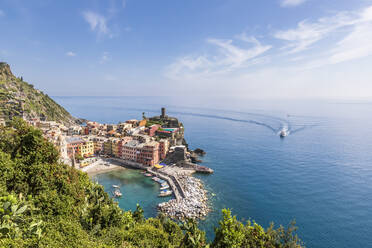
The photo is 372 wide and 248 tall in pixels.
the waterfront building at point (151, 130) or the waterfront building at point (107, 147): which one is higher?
the waterfront building at point (151, 130)

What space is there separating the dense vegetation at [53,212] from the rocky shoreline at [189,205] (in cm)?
1175

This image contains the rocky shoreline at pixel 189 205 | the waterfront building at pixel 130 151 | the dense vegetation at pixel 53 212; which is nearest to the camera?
the dense vegetation at pixel 53 212

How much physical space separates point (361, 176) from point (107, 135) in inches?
2687

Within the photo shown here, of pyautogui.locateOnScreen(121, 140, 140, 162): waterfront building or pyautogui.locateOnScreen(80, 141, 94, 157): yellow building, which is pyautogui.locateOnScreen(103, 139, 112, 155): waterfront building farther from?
pyautogui.locateOnScreen(121, 140, 140, 162): waterfront building

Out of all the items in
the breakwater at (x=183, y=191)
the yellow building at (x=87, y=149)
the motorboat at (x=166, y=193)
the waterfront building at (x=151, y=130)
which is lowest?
the motorboat at (x=166, y=193)

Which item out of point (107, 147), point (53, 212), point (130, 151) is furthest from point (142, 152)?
point (53, 212)

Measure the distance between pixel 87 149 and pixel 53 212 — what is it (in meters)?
44.8

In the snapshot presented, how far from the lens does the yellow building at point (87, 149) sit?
1919 inches

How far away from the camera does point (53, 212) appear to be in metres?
10.1

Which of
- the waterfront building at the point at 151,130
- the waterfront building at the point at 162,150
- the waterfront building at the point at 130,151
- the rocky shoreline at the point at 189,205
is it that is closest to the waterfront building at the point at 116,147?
the waterfront building at the point at 130,151

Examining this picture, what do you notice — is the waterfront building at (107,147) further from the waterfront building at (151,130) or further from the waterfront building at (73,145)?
the waterfront building at (151,130)

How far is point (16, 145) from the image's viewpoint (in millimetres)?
11688

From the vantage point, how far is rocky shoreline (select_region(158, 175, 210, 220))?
87.6 feet

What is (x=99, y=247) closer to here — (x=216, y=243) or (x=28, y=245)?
(x=28, y=245)
